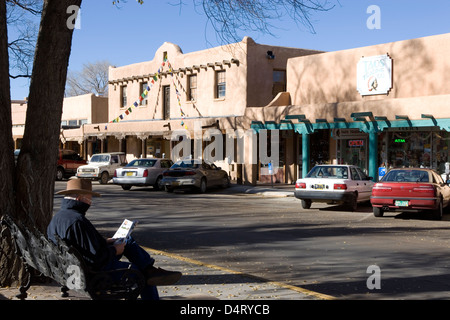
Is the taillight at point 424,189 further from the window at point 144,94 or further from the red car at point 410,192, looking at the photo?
the window at point 144,94

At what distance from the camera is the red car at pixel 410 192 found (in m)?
15.5

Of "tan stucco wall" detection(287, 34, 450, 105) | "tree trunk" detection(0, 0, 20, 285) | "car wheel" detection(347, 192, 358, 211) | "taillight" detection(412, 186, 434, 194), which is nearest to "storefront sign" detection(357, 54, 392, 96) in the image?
"tan stucco wall" detection(287, 34, 450, 105)

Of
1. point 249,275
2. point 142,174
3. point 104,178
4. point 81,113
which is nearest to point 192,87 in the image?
point 104,178

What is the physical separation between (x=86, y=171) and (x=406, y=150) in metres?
16.1

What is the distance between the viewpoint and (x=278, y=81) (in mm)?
32219

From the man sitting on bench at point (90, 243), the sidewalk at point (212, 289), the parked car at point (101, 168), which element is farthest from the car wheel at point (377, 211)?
the parked car at point (101, 168)

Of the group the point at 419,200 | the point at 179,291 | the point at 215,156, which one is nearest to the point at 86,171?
the point at 215,156

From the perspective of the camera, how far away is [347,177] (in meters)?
18.4

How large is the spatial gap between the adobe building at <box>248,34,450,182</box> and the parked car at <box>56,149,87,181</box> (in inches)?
433

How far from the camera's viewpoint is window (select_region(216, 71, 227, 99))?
32.6 m

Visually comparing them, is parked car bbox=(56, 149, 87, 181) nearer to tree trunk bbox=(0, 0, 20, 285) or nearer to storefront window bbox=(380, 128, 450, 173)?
storefront window bbox=(380, 128, 450, 173)

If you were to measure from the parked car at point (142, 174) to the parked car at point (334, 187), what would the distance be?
9.56 m

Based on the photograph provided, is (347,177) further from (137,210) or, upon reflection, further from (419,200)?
(137,210)

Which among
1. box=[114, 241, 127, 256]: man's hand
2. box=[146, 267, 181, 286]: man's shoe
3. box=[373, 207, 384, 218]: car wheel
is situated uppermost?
box=[114, 241, 127, 256]: man's hand
